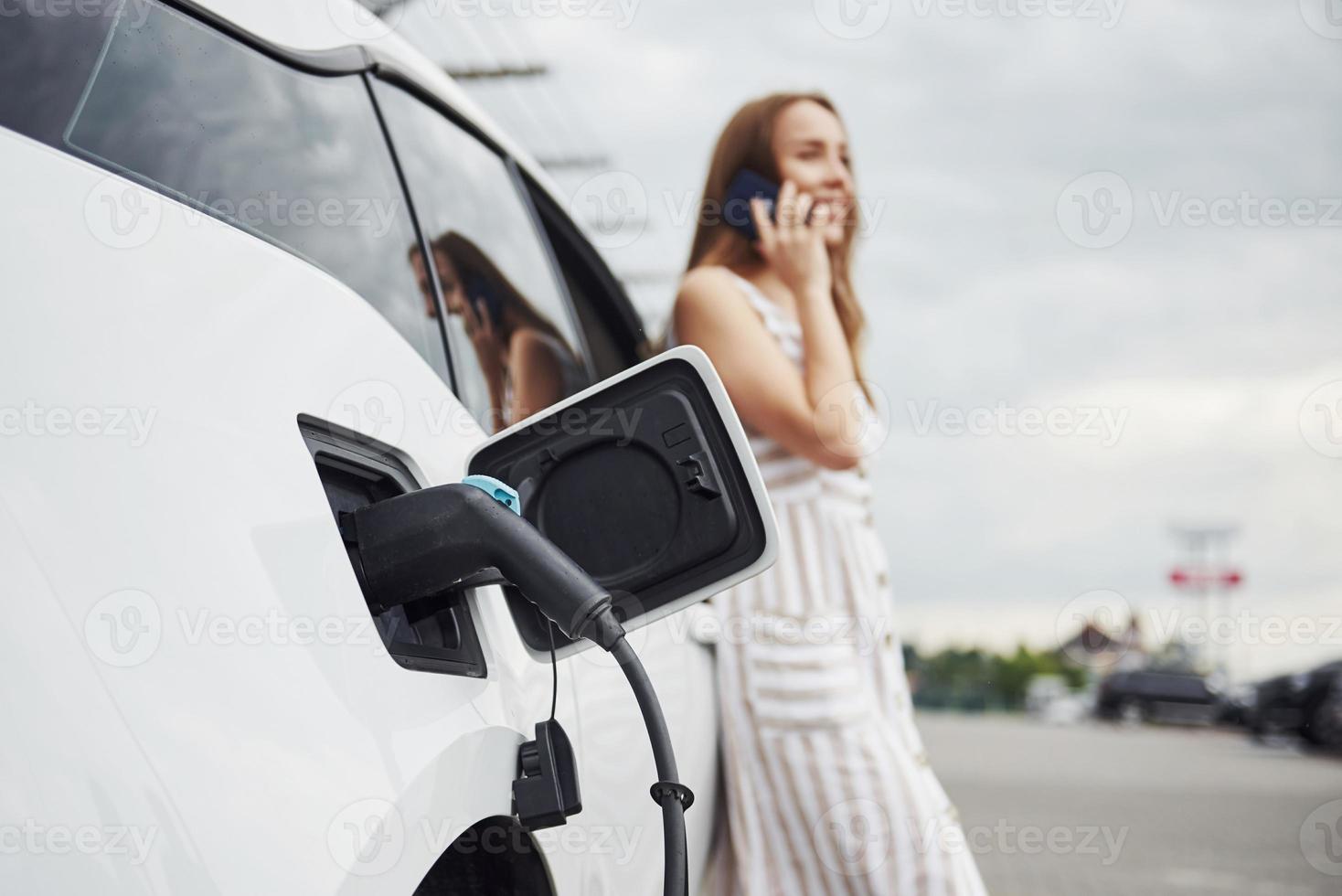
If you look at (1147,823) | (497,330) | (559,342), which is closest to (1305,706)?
(1147,823)

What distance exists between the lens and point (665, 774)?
39.9 inches

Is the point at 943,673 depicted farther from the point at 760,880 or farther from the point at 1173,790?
the point at 760,880

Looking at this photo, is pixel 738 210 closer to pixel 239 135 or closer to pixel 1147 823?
pixel 239 135

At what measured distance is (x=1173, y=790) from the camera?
11.4 meters

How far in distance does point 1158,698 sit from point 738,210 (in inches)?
1302

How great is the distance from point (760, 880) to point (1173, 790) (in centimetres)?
1084

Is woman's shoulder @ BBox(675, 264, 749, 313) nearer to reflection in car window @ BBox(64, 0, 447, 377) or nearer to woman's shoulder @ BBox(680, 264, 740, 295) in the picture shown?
woman's shoulder @ BBox(680, 264, 740, 295)

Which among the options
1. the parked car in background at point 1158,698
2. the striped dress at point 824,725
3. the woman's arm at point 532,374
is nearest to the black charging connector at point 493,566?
the woman's arm at point 532,374

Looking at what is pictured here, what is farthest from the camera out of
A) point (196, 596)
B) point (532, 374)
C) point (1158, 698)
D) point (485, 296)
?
point (1158, 698)

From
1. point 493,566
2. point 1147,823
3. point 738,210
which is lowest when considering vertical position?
point 1147,823

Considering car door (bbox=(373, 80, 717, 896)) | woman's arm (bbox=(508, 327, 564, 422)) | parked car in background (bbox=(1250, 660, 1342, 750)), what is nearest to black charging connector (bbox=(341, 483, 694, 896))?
car door (bbox=(373, 80, 717, 896))

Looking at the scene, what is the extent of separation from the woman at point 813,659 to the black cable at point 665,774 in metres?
0.92

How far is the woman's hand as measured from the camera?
211 cm

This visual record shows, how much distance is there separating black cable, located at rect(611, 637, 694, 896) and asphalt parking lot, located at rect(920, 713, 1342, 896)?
181 cm
